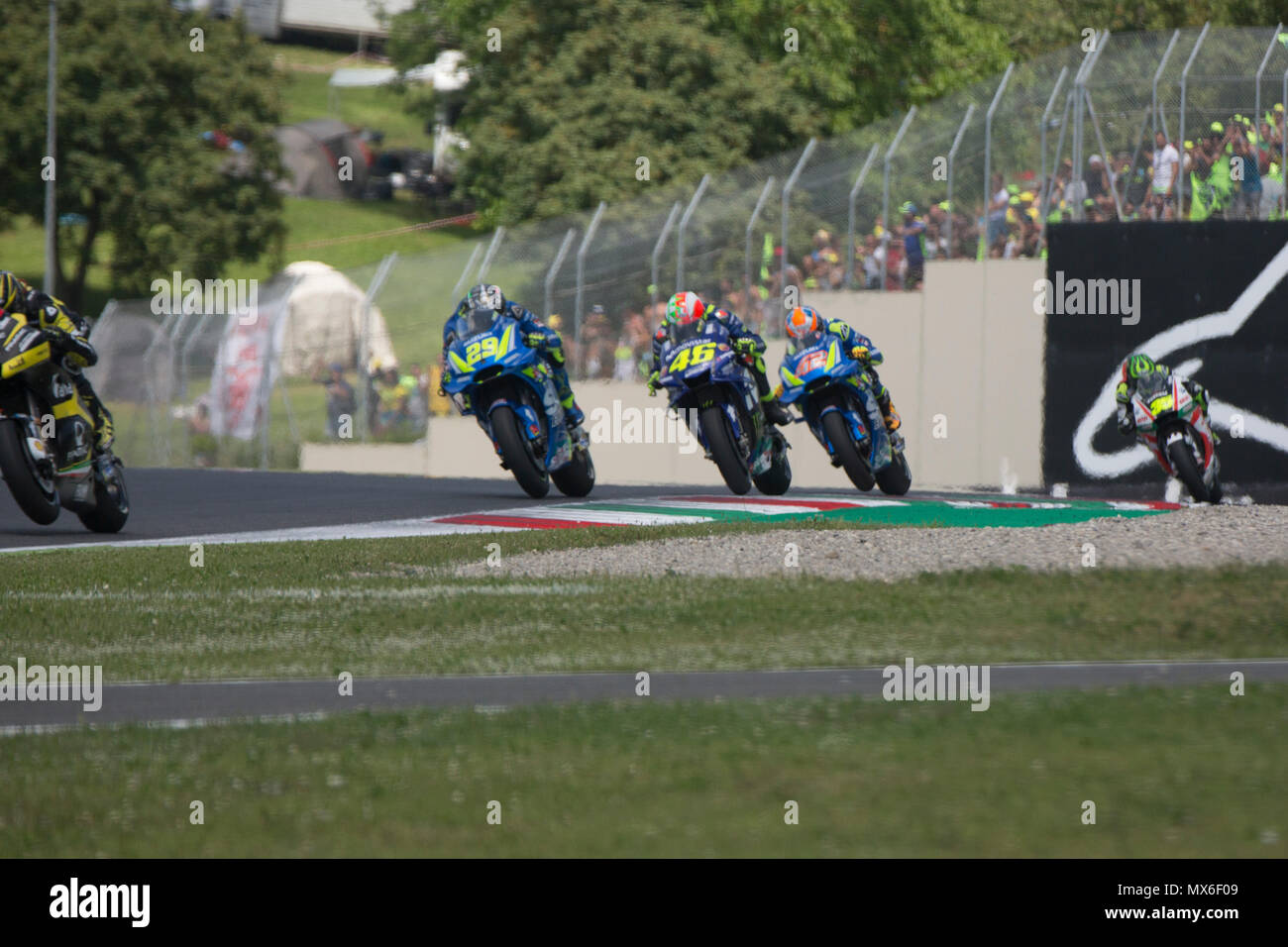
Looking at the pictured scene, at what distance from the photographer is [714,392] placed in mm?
16234

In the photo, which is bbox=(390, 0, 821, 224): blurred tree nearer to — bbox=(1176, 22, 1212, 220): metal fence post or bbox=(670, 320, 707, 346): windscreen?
bbox=(1176, 22, 1212, 220): metal fence post

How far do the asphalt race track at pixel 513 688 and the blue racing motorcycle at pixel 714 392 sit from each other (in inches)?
312

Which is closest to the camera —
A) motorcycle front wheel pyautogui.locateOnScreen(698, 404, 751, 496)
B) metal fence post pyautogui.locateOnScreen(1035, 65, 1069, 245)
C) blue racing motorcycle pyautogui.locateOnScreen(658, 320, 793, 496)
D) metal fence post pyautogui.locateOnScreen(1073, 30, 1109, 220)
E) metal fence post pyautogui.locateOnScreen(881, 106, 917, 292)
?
blue racing motorcycle pyautogui.locateOnScreen(658, 320, 793, 496)

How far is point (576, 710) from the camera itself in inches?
283

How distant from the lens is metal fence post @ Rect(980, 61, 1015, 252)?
79.3 feet

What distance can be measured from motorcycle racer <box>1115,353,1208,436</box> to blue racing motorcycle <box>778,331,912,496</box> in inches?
81.7

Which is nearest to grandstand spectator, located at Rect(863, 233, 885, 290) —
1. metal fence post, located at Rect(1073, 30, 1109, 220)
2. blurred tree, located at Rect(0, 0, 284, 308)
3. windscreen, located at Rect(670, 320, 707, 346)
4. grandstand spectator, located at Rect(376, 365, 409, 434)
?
metal fence post, located at Rect(1073, 30, 1109, 220)

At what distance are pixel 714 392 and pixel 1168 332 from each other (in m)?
7.56

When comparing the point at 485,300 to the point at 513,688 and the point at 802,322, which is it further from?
the point at 513,688

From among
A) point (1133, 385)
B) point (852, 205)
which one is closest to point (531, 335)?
point (1133, 385)
